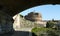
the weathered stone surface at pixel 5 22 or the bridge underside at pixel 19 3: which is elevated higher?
the bridge underside at pixel 19 3

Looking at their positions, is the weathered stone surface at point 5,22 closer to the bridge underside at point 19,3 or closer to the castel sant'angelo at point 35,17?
the bridge underside at point 19,3

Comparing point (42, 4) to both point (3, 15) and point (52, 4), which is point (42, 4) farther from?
point (3, 15)

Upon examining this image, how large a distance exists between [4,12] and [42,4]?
2.27 metres

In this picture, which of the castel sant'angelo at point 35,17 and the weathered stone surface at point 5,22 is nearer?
the weathered stone surface at point 5,22

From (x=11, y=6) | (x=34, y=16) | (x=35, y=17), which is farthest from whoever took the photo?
(x=35, y=17)

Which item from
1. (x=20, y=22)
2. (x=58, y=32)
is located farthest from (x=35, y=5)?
(x=20, y=22)

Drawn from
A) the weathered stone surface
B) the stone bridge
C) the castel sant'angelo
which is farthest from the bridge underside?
the castel sant'angelo

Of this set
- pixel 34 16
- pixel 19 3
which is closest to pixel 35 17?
pixel 34 16

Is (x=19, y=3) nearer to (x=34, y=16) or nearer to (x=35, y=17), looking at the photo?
(x=34, y=16)

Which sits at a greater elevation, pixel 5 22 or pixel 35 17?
Answer: pixel 35 17

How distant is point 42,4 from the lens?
11672mm

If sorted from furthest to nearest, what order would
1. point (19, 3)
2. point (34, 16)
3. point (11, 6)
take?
point (34, 16) < point (11, 6) < point (19, 3)

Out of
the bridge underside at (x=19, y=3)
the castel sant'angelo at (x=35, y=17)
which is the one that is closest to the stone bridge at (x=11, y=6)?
the bridge underside at (x=19, y=3)

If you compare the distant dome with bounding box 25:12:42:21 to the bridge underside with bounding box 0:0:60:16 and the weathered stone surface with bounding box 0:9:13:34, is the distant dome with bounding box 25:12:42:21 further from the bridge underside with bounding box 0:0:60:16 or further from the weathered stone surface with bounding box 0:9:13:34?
the bridge underside with bounding box 0:0:60:16
